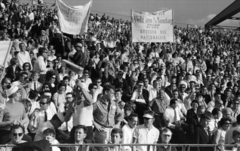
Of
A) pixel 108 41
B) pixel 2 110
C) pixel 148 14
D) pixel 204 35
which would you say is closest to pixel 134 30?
pixel 148 14

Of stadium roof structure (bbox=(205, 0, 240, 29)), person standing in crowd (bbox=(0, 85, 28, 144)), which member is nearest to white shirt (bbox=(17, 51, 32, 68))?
person standing in crowd (bbox=(0, 85, 28, 144))

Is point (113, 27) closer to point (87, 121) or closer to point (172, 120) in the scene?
point (172, 120)

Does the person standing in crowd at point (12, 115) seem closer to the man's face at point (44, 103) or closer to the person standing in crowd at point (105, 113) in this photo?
the man's face at point (44, 103)

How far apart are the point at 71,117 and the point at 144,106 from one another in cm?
241

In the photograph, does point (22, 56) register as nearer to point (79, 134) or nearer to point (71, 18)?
point (71, 18)

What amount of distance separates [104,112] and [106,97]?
29cm

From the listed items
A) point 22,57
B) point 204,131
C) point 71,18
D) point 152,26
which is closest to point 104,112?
point 204,131

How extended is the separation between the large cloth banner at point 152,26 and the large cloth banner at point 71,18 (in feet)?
7.61

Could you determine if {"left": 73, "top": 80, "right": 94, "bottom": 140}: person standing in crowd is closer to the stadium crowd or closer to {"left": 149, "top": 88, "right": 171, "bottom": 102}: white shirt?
the stadium crowd

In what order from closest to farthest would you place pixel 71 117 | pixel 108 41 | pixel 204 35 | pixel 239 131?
pixel 239 131
pixel 71 117
pixel 108 41
pixel 204 35

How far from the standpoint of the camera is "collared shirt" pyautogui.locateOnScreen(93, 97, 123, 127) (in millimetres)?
7062

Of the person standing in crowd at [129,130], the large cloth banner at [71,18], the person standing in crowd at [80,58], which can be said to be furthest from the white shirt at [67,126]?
the large cloth banner at [71,18]

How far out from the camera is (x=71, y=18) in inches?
504

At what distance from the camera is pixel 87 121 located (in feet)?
22.3
